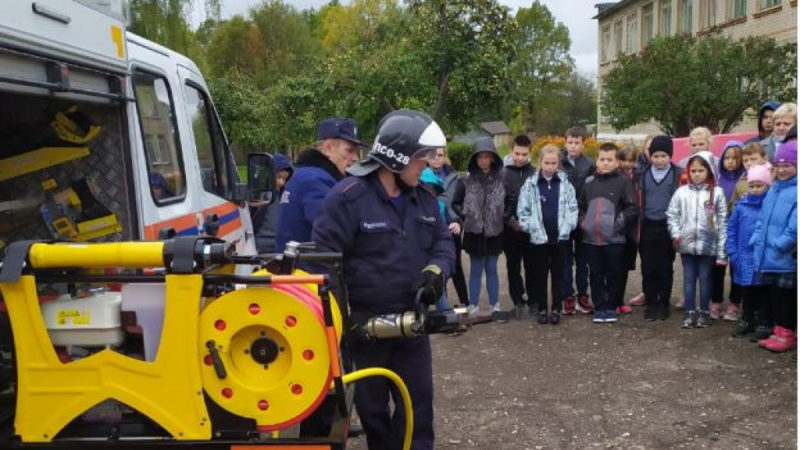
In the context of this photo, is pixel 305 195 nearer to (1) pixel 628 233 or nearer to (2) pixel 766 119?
(1) pixel 628 233

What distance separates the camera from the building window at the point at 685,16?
37.1 m

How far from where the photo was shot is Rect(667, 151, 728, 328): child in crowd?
677 cm

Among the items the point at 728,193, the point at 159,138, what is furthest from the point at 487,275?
the point at 159,138

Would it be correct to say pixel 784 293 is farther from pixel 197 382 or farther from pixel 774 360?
pixel 197 382

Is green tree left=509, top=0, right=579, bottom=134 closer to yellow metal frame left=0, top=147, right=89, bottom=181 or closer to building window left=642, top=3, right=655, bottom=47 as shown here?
building window left=642, top=3, right=655, bottom=47

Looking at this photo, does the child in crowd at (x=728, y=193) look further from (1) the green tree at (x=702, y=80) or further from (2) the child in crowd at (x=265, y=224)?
(1) the green tree at (x=702, y=80)

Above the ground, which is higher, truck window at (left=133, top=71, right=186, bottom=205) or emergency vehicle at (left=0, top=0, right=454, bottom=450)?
truck window at (left=133, top=71, right=186, bottom=205)

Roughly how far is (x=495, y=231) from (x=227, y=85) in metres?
27.8

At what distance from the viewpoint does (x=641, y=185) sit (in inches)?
294

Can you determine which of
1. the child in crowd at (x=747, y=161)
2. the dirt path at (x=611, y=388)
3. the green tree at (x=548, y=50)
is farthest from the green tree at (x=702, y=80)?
the green tree at (x=548, y=50)

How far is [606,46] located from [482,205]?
4674 centimetres

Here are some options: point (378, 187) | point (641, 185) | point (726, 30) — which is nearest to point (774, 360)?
point (641, 185)

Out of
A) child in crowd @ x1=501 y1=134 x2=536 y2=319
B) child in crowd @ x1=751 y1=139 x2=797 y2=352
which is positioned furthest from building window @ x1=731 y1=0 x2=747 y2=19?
child in crowd @ x1=751 y1=139 x2=797 y2=352

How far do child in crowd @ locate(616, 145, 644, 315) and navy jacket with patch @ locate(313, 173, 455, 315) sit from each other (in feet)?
14.2
